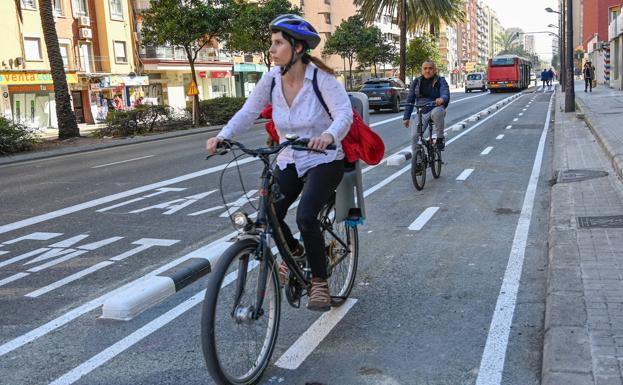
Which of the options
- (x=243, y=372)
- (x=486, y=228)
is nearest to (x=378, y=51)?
(x=486, y=228)

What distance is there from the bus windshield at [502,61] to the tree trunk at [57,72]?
42.0 m

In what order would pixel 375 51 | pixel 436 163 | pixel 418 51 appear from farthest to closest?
pixel 418 51
pixel 375 51
pixel 436 163

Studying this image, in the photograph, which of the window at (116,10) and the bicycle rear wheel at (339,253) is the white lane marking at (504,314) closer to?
the bicycle rear wheel at (339,253)

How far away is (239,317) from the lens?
3.27 meters

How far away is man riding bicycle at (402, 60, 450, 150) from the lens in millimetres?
9820

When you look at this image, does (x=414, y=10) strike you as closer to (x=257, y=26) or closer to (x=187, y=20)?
(x=257, y=26)

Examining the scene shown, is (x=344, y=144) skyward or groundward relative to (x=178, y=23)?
groundward

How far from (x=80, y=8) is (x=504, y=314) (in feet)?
139

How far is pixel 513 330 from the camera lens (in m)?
4.05

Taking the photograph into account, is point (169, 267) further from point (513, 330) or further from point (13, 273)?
point (513, 330)

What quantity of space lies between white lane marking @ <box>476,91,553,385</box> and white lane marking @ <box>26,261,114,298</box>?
346cm

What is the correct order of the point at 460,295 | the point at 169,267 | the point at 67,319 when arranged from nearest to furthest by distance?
the point at 67,319 → the point at 460,295 → the point at 169,267

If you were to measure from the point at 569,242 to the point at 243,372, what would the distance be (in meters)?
3.56

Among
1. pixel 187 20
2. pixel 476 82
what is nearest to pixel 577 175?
pixel 187 20
